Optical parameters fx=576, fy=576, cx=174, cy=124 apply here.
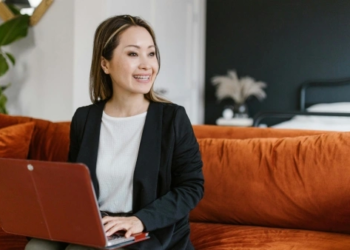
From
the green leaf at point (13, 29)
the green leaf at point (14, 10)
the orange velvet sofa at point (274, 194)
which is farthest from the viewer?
the green leaf at point (14, 10)

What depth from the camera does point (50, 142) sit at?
2430 millimetres

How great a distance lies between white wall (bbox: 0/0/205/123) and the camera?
3.55m

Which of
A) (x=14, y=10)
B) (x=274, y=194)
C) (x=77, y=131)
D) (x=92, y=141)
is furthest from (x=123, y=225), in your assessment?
(x=14, y=10)

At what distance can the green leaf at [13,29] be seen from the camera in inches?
136

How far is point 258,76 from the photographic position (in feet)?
17.9

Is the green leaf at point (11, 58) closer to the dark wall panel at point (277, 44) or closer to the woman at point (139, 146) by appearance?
the woman at point (139, 146)

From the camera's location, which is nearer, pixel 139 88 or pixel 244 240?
pixel 139 88

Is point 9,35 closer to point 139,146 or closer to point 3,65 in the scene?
point 3,65

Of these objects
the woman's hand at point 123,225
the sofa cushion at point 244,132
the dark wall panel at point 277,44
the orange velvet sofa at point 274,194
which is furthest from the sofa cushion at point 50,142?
the dark wall panel at point 277,44

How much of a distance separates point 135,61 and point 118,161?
298mm

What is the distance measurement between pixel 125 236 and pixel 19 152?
3.39 ft

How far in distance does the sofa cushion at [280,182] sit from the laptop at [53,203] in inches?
25.4

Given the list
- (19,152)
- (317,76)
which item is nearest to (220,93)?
(317,76)

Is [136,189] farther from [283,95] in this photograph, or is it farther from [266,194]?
[283,95]
